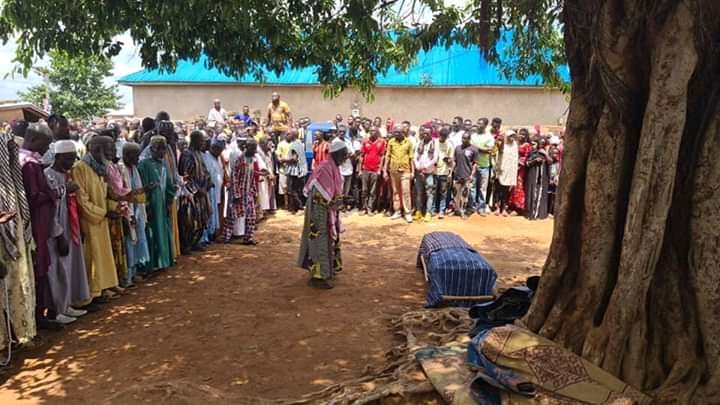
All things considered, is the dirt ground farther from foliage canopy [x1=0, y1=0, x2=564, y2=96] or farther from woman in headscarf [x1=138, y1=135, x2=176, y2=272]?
foliage canopy [x1=0, y1=0, x2=564, y2=96]

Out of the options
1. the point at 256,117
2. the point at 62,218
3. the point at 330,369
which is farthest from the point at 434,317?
the point at 256,117

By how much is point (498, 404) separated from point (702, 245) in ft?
4.47

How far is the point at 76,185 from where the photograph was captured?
5.66 meters

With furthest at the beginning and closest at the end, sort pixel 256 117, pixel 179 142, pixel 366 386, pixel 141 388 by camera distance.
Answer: pixel 256 117 < pixel 179 142 < pixel 141 388 < pixel 366 386

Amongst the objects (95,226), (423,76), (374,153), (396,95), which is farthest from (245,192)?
(396,95)

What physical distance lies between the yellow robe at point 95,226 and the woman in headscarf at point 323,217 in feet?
6.94

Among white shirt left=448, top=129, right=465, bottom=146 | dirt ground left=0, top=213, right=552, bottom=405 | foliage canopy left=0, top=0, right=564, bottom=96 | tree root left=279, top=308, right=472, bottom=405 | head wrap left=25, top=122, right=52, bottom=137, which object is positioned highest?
foliage canopy left=0, top=0, right=564, bottom=96

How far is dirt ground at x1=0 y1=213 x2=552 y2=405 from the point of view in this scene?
4.40 m

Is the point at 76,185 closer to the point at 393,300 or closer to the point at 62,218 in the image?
the point at 62,218

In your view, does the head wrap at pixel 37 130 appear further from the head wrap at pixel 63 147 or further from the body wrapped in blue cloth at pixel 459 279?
the body wrapped in blue cloth at pixel 459 279

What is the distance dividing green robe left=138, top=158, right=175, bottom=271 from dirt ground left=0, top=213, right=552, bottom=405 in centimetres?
26

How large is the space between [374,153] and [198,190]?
4582 mm

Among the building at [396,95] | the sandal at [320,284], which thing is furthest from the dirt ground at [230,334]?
the building at [396,95]

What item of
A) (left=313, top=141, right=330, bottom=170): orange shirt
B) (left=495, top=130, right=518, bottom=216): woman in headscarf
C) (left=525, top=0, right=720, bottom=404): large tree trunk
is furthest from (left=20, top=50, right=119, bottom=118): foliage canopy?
(left=525, top=0, right=720, bottom=404): large tree trunk
